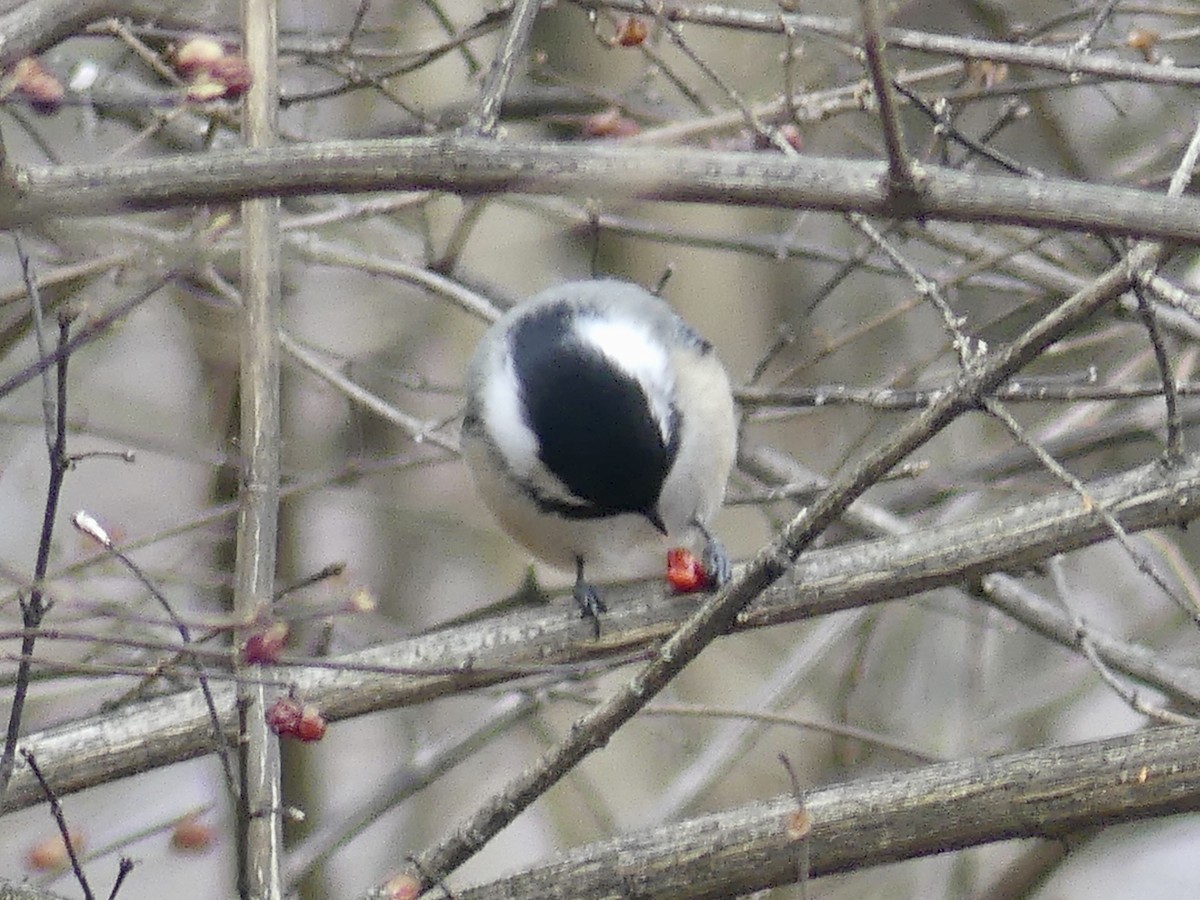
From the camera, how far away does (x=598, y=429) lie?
8.18ft

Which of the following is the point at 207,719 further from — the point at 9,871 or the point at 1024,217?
the point at 9,871

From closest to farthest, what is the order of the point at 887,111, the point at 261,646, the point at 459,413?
the point at 887,111 → the point at 261,646 → the point at 459,413

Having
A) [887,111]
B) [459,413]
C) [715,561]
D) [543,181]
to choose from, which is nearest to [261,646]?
[543,181]

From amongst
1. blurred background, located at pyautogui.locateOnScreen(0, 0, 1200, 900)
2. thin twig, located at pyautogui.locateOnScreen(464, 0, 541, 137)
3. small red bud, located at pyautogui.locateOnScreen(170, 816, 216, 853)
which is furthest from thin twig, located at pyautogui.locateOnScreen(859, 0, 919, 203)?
small red bud, located at pyautogui.locateOnScreen(170, 816, 216, 853)

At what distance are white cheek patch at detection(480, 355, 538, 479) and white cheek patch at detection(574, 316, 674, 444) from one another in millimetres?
158

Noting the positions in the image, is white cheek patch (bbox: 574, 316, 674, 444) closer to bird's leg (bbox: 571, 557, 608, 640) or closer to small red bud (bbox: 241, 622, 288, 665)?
bird's leg (bbox: 571, 557, 608, 640)

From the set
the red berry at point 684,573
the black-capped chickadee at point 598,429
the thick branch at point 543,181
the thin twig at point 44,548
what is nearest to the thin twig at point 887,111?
the thick branch at point 543,181

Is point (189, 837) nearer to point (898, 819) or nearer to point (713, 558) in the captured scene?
point (713, 558)

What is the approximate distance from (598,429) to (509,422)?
37 cm

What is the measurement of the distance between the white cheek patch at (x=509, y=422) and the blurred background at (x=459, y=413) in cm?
60

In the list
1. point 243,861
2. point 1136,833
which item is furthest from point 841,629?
point 243,861

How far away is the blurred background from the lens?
12.6 ft

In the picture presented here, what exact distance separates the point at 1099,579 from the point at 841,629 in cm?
203

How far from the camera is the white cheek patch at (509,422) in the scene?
2723 mm
